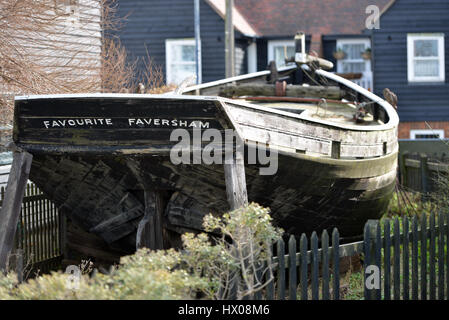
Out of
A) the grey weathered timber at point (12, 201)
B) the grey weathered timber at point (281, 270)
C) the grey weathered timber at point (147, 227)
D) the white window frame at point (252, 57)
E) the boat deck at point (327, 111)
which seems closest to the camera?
the grey weathered timber at point (281, 270)

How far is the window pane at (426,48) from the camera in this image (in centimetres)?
2378

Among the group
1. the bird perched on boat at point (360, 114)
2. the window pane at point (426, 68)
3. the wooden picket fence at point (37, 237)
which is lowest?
the wooden picket fence at point (37, 237)

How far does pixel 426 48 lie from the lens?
78.3 ft

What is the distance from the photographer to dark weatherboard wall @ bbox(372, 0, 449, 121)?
23625 mm

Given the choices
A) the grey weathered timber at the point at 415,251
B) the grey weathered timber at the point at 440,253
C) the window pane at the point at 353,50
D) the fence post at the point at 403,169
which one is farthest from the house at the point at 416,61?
the grey weathered timber at the point at 415,251

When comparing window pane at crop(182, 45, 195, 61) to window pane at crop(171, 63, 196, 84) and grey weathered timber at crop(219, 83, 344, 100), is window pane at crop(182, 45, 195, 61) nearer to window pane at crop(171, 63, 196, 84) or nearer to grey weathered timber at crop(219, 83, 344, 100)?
window pane at crop(171, 63, 196, 84)

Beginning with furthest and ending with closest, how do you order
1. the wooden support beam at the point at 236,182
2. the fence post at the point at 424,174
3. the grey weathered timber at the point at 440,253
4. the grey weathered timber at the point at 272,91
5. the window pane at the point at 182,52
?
the window pane at the point at 182,52
the fence post at the point at 424,174
the grey weathered timber at the point at 272,91
the grey weathered timber at the point at 440,253
the wooden support beam at the point at 236,182

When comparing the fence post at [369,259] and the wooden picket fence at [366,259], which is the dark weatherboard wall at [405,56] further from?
the fence post at [369,259]

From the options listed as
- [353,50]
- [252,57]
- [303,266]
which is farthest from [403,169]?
[353,50]

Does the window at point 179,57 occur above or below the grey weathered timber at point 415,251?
above

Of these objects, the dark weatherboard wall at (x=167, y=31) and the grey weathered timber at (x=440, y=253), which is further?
the dark weatherboard wall at (x=167, y=31)

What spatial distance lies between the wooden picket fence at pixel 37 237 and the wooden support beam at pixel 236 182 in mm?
3897

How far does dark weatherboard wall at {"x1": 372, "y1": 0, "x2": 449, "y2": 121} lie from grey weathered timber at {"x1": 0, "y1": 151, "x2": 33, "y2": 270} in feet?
59.9
